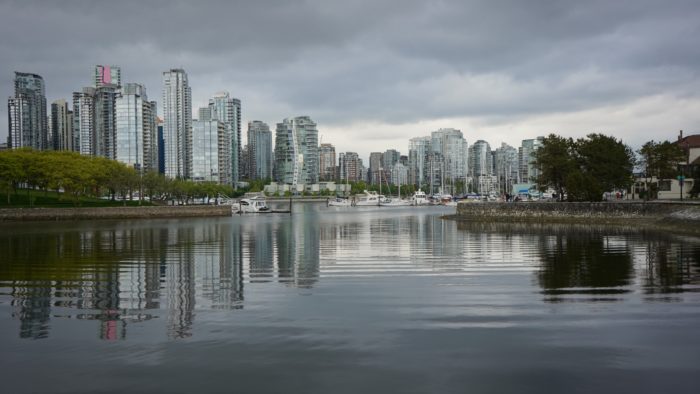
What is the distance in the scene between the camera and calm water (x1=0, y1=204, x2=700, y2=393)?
841 centimetres

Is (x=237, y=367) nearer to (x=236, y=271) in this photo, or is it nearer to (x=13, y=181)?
(x=236, y=271)

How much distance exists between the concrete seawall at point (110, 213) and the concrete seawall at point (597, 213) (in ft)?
132

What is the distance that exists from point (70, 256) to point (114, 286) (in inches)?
450

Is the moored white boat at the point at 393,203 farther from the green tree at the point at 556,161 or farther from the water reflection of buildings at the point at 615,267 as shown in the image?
the water reflection of buildings at the point at 615,267

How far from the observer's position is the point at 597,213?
163 ft

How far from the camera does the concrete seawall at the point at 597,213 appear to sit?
39062 mm

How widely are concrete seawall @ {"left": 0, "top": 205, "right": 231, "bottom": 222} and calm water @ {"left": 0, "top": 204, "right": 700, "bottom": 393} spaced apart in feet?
177

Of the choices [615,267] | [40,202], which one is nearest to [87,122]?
[40,202]

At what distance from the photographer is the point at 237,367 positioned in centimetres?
896

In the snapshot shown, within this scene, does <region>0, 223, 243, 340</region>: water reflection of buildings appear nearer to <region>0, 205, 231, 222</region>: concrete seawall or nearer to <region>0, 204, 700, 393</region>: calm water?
<region>0, 204, 700, 393</region>: calm water

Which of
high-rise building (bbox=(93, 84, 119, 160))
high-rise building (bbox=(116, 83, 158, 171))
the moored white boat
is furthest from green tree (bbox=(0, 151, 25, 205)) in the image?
high-rise building (bbox=(93, 84, 119, 160))

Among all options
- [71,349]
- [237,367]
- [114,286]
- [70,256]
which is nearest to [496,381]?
[237,367]

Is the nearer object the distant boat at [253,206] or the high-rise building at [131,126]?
the distant boat at [253,206]

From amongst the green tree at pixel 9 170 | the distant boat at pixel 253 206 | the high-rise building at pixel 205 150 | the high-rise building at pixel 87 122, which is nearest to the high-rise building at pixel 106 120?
the high-rise building at pixel 87 122
